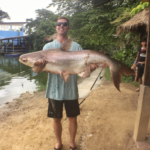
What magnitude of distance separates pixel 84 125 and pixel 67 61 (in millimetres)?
2049

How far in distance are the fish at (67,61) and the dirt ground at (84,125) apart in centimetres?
148

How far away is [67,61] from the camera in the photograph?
6.17 feet

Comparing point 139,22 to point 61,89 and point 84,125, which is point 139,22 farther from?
point 61,89

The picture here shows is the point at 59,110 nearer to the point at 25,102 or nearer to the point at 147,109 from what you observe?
the point at 147,109

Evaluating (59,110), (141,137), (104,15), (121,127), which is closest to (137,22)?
(104,15)

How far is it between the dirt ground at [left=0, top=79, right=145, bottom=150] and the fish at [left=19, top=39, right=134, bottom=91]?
1.48 meters

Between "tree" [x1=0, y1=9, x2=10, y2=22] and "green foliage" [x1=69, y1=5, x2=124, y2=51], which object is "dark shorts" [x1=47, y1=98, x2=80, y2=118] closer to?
"green foliage" [x1=69, y1=5, x2=124, y2=51]

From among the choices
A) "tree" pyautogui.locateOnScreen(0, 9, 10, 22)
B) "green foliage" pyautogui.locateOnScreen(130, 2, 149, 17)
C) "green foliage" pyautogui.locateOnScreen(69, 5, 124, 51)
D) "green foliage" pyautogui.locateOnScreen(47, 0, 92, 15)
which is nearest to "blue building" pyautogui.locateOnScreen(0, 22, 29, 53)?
"tree" pyautogui.locateOnScreen(0, 9, 10, 22)

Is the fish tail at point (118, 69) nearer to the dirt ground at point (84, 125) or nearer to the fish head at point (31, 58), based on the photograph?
the fish head at point (31, 58)

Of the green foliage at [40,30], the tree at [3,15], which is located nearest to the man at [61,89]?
the green foliage at [40,30]

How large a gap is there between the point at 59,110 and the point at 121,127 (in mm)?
1618

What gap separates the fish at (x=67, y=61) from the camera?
5.98 feet

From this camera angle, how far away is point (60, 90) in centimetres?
224

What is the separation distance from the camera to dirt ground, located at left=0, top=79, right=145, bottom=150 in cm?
280
